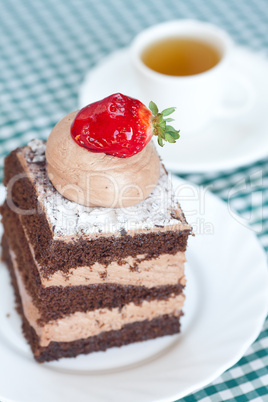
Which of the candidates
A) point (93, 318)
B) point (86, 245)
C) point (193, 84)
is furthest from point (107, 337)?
point (193, 84)

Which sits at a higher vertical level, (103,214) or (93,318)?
(103,214)

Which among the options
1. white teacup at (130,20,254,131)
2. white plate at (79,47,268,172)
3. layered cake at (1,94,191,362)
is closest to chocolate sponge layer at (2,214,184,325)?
layered cake at (1,94,191,362)

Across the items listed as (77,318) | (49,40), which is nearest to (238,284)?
(77,318)

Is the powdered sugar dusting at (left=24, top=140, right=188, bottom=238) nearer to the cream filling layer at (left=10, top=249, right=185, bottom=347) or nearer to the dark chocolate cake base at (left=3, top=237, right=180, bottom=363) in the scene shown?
the cream filling layer at (left=10, top=249, right=185, bottom=347)

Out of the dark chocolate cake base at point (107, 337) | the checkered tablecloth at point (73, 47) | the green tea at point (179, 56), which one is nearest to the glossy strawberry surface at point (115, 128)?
the dark chocolate cake base at point (107, 337)

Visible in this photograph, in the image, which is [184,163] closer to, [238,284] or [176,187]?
[176,187]

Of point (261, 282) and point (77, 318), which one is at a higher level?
point (77, 318)

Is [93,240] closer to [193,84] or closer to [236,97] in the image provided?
[193,84]
